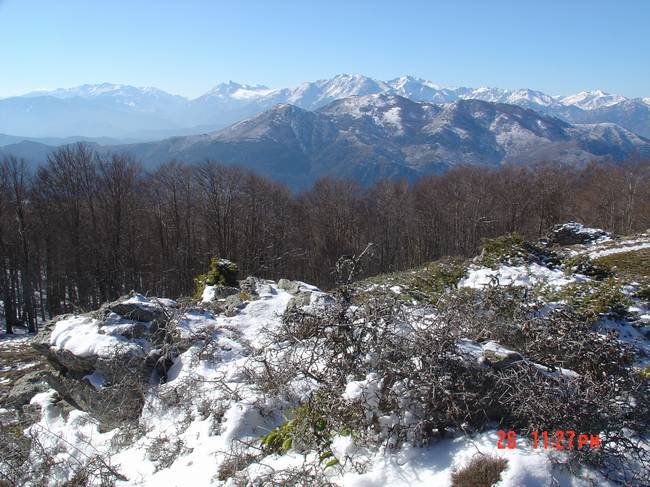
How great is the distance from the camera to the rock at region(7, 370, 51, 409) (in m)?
9.60

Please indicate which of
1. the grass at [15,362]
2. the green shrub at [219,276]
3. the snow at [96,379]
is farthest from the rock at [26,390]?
the green shrub at [219,276]

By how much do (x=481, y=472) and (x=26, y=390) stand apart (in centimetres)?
1100

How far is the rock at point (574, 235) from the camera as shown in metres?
22.3

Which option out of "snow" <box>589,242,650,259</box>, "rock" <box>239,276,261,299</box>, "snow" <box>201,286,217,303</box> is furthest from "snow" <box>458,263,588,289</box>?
"snow" <box>201,286,217,303</box>

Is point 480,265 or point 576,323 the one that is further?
point 480,265

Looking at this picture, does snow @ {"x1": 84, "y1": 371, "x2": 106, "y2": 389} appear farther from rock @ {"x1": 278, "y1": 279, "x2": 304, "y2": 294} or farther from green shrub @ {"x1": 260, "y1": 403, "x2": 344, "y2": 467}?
rock @ {"x1": 278, "y1": 279, "x2": 304, "y2": 294}

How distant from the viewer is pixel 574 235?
2288 cm

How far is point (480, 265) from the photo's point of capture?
45.5 ft

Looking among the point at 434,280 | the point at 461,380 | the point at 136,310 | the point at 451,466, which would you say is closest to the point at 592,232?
the point at 434,280

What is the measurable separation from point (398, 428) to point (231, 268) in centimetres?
1175

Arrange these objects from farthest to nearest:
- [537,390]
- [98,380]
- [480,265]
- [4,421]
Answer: [480,265]
[4,421]
[98,380]
[537,390]

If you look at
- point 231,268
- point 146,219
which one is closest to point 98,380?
point 231,268

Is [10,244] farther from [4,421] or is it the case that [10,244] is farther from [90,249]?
[4,421]
